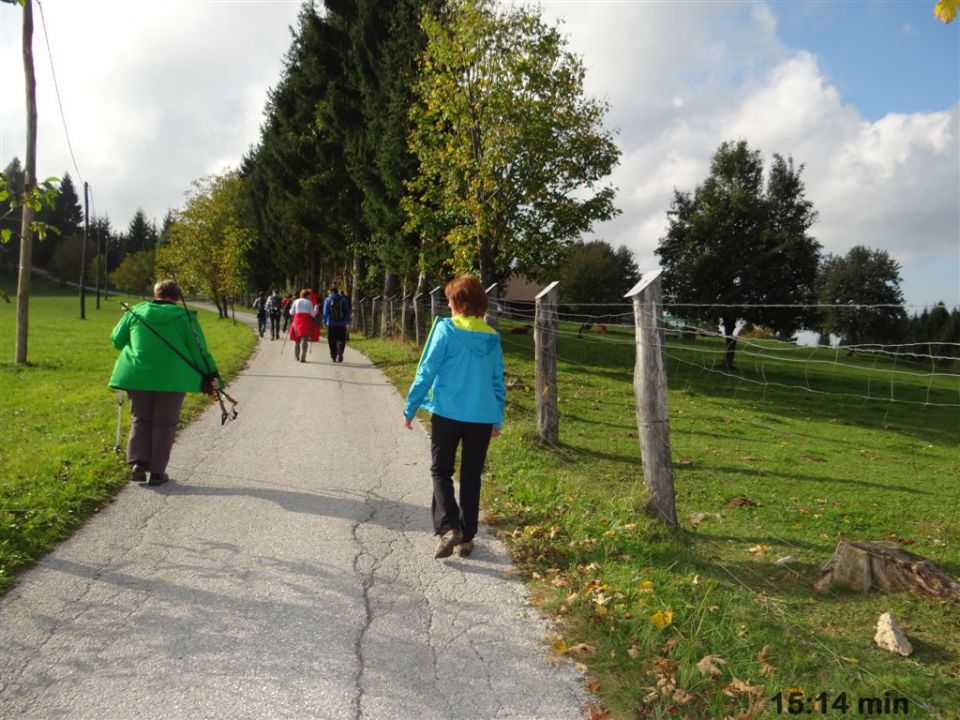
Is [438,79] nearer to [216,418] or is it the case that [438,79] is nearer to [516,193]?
[516,193]

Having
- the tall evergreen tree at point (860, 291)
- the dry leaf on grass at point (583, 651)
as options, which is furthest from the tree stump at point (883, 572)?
the tall evergreen tree at point (860, 291)

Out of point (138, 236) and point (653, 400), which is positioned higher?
point (138, 236)

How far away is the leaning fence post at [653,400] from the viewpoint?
17.8ft

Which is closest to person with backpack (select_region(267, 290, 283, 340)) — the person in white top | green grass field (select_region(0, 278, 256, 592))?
green grass field (select_region(0, 278, 256, 592))

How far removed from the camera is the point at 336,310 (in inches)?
685

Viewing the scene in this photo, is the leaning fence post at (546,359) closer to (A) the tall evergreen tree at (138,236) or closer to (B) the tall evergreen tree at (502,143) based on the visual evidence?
(B) the tall evergreen tree at (502,143)

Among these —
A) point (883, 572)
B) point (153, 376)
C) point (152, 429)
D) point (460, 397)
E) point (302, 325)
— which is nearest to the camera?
point (883, 572)

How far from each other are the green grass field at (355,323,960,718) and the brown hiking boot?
45cm

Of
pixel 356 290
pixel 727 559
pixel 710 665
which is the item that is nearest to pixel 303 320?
pixel 356 290

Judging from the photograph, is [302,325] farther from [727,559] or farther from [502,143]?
[727,559]

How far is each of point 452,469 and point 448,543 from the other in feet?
1.71

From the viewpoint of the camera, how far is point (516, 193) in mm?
17875

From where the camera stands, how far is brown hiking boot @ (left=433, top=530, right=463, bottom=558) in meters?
4.90

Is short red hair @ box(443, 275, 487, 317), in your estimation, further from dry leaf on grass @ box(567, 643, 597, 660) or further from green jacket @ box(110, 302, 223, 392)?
green jacket @ box(110, 302, 223, 392)
